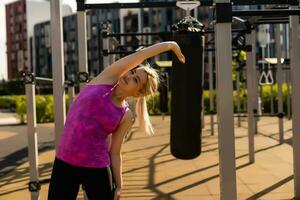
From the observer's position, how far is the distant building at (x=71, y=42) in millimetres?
82438

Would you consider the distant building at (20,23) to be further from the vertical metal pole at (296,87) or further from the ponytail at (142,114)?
the ponytail at (142,114)

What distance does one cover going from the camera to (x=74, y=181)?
3074 mm

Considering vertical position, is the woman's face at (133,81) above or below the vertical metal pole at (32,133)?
above

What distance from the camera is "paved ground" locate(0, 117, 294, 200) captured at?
600cm

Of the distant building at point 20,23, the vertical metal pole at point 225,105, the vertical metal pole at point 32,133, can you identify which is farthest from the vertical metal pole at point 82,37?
the distant building at point 20,23

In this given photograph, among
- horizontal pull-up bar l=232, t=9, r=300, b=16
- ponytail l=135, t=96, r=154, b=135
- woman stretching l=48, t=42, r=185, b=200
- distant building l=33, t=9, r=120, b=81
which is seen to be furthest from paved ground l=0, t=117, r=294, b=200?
distant building l=33, t=9, r=120, b=81

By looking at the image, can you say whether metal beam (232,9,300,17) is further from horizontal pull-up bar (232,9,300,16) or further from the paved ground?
the paved ground

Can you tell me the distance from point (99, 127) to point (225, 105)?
3.45 ft

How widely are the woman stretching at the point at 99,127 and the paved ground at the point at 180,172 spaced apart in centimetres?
273

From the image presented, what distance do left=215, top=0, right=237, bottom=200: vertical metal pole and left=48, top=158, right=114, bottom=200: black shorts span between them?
3.20ft

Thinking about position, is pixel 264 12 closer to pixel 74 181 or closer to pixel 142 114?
pixel 142 114

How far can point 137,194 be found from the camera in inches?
235

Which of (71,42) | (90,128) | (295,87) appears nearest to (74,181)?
(90,128)

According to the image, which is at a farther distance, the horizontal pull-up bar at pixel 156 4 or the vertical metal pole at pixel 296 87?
the vertical metal pole at pixel 296 87
